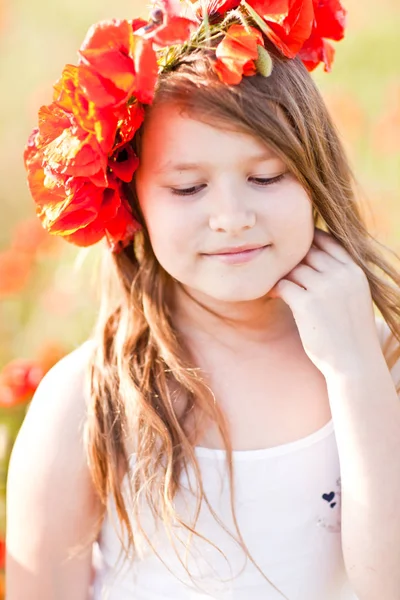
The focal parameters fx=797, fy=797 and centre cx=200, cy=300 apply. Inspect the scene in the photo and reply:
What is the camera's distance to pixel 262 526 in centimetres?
174

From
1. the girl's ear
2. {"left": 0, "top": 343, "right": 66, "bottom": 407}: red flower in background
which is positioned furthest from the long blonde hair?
{"left": 0, "top": 343, "right": 66, "bottom": 407}: red flower in background

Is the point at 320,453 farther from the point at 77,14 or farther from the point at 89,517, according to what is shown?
the point at 77,14

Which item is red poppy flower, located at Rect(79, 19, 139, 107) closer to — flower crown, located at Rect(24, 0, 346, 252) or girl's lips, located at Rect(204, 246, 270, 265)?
flower crown, located at Rect(24, 0, 346, 252)

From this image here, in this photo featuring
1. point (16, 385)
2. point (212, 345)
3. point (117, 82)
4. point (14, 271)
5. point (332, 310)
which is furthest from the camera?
point (14, 271)

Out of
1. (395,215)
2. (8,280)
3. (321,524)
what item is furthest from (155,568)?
(395,215)

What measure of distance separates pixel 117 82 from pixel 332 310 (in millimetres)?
655

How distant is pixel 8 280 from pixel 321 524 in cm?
143

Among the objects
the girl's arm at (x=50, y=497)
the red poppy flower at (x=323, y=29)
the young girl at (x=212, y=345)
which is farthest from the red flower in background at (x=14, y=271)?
the red poppy flower at (x=323, y=29)

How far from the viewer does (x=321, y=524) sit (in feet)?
5.79

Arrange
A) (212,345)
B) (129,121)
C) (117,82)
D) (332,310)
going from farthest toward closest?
(212,345) < (332,310) < (129,121) < (117,82)

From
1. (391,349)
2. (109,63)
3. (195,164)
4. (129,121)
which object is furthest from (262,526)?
(109,63)

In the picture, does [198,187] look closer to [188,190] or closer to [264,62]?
[188,190]

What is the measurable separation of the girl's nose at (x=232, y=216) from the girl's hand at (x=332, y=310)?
9.4 inches

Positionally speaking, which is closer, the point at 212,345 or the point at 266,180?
the point at 266,180
